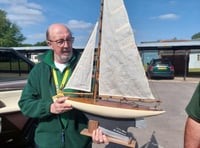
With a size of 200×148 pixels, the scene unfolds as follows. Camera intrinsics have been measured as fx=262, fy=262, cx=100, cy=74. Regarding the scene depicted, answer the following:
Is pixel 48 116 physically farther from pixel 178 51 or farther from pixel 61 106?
pixel 178 51

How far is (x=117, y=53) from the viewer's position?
2.34 metres

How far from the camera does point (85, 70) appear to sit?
2273 mm

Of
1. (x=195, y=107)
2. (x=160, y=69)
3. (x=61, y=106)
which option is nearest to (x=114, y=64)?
(x=61, y=106)

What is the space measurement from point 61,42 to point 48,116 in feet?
2.06

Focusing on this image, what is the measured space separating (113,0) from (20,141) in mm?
2784

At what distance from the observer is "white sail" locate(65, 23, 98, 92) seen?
2.18 metres

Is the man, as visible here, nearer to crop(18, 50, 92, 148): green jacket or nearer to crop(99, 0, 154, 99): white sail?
crop(99, 0, 154, 99): white sail

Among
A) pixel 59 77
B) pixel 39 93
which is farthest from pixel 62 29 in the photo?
pixel 39 93

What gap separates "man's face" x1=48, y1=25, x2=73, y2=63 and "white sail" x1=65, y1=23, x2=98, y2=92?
0.14 m

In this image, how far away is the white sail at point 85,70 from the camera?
218 centimetres

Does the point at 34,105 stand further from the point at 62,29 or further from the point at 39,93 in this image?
the point at 62,29

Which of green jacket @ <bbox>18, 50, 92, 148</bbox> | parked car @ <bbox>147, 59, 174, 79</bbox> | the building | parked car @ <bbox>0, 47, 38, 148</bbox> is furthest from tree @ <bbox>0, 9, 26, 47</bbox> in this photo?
green jacket @ <bbox>18, 50, 92, 148</bbox>

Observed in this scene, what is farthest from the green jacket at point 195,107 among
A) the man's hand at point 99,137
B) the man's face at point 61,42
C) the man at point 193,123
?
the man's face at point 61,42

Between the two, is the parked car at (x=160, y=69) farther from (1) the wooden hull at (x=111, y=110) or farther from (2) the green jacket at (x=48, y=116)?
(1) the wooden hull at (x=111, y=110)
